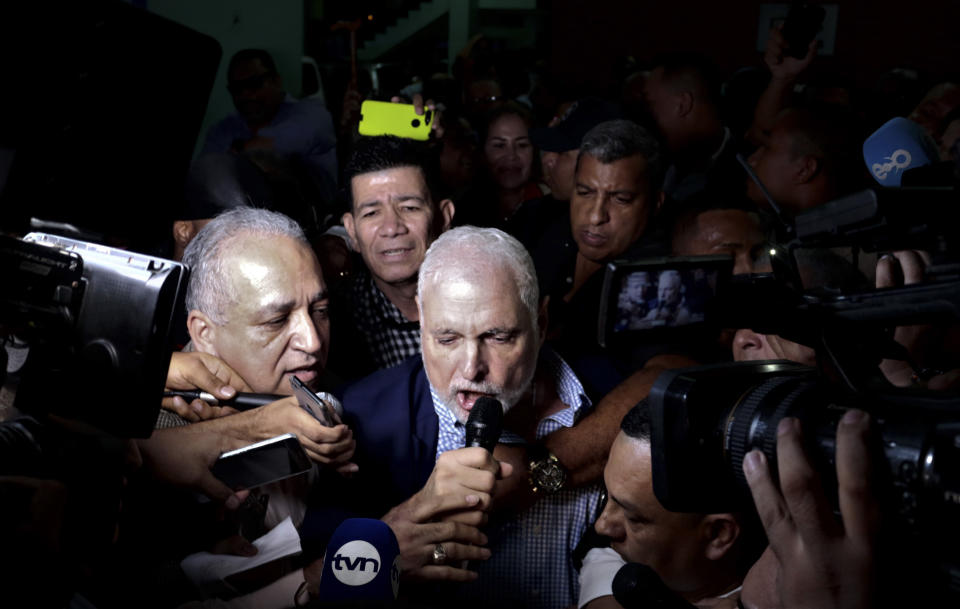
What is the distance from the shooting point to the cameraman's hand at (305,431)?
5.91 ft

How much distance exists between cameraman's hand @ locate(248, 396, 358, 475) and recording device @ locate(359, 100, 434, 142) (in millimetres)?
1317

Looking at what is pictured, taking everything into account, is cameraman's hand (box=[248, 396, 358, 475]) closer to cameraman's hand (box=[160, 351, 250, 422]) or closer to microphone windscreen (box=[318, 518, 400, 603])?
cameraman's hand (box=[160, 351, 250, 422])

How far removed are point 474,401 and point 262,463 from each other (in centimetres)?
57

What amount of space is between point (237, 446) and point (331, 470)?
0.24 m

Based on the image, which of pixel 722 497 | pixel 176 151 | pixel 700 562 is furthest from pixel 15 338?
pixel 700 562

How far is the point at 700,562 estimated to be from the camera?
1862 millimetres

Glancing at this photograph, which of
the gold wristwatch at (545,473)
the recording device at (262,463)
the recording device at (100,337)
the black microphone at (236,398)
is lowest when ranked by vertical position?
the gold wristwatch at (545,473)

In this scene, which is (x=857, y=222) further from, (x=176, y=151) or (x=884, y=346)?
(x=176, y=151)

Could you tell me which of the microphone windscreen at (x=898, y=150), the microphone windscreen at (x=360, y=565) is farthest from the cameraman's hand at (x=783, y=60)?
the microphone windscreen at (x=360, y=565)

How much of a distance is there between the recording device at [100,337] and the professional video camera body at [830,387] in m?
0.66

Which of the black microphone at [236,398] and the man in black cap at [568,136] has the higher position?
the man in black cap at [568,136]

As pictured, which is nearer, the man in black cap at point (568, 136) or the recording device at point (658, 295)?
the recording device at point (658, 295)

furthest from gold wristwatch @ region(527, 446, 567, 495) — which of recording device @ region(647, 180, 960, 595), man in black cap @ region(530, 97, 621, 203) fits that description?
man in black cap @ region(530, 97, 621, 203)

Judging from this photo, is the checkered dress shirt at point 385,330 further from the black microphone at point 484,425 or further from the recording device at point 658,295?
the recording device at point 658,295
